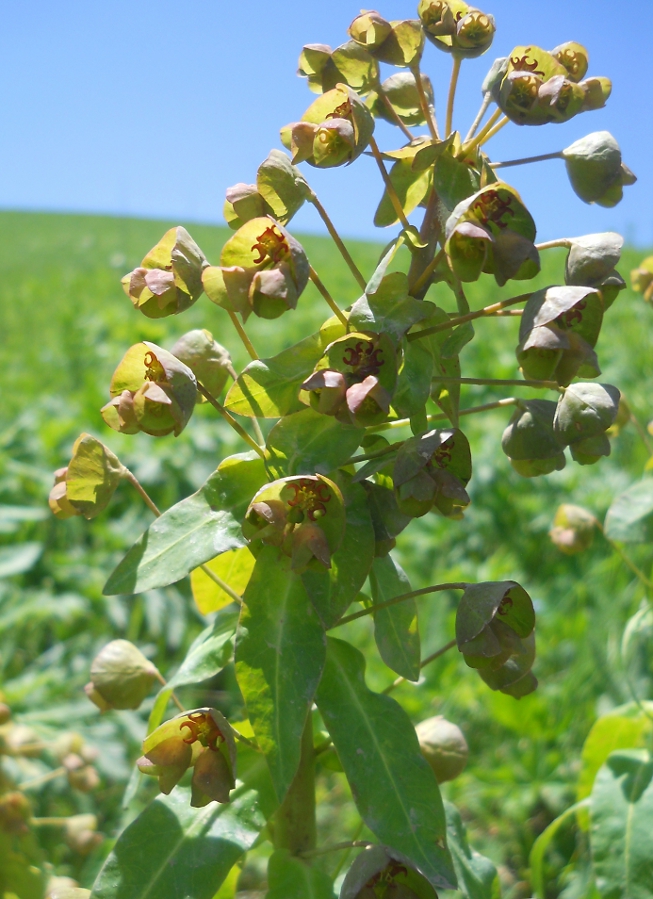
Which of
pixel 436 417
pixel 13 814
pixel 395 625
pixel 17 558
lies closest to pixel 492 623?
pixel 395 625

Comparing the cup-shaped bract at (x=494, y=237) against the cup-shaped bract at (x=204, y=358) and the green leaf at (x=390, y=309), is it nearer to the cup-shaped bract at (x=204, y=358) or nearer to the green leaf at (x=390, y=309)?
the green leaf at (x=390, y=309)

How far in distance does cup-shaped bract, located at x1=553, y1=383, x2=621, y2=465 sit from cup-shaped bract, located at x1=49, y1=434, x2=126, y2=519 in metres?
0.43

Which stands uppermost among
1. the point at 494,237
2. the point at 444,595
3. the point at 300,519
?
the point at 494,237

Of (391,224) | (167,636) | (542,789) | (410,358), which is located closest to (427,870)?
(410,358)

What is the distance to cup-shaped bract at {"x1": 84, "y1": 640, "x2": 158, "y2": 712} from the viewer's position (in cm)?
95

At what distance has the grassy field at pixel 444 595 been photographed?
2.08 m

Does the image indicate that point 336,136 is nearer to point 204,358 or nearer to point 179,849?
point 204,358

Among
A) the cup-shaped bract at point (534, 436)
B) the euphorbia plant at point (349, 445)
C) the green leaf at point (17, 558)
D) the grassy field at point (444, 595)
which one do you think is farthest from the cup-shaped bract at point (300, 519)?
the green leaf at point (17, 558)

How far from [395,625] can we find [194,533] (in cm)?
23

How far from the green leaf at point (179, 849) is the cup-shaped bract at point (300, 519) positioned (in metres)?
0.29

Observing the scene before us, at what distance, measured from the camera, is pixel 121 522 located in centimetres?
311

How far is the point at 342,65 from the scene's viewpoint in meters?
0.88

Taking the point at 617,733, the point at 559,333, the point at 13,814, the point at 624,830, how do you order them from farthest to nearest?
the point at 617,733
the point at 13,814
the point at 624,830
the point at 559,333

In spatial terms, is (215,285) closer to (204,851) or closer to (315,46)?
(315,46)
